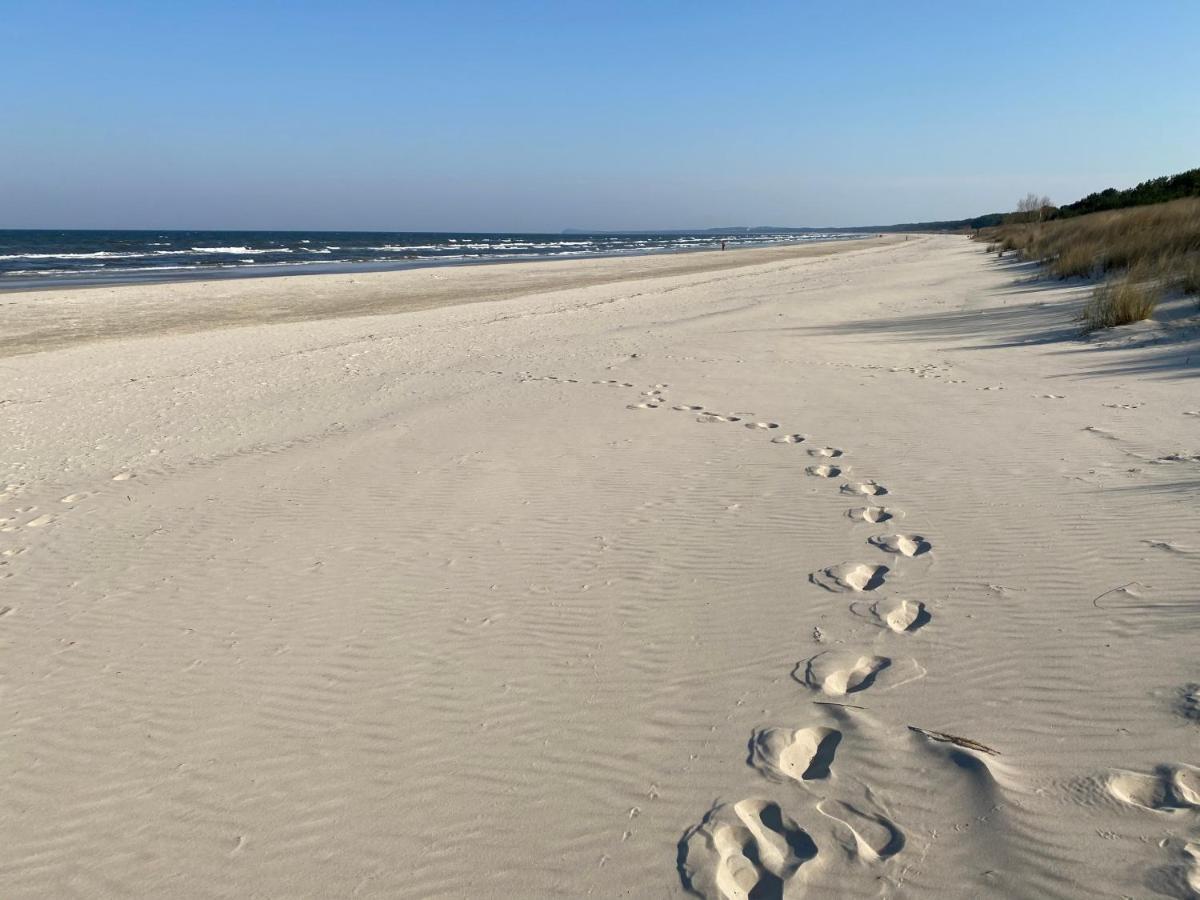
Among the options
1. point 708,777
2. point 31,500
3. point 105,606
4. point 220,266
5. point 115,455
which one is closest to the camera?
point 708,777

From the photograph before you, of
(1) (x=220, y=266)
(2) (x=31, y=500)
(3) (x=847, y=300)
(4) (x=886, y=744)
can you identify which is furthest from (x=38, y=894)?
(1) (x=220, y=266)

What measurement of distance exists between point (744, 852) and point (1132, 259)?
15553 millimetres

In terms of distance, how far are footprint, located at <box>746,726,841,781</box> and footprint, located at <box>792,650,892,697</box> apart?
0.27 m

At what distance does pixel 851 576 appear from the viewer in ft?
12.8

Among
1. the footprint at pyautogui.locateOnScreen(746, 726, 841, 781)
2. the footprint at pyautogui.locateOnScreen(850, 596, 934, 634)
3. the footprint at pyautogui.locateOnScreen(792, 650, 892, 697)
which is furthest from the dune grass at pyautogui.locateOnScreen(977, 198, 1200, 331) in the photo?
the footprint at pyautogui.locateOnScreen(746, 726, 841, 781)

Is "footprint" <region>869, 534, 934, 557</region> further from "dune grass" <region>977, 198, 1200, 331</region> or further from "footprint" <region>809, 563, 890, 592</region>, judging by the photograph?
"dune grass" <region>977, 198, 1200, 331</region>

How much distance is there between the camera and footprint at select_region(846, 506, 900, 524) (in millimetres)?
4625

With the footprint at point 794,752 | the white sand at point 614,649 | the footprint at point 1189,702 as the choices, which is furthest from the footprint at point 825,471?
the footprint at point 794,752

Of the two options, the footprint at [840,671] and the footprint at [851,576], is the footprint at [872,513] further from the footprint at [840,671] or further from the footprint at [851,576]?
the footprint at [840,671]

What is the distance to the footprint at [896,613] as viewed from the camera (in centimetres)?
339

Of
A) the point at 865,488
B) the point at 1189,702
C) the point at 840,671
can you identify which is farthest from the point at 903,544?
the point at 1189,702

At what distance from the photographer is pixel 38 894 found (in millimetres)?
2268

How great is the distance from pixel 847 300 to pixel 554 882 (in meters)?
16.3

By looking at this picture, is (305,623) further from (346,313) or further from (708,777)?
(346,313)
